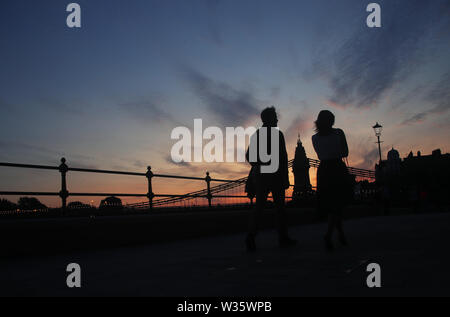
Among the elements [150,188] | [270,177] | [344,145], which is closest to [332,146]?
[344,145]

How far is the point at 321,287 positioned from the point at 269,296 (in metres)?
0.37

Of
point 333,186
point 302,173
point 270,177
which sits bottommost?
point 333,186

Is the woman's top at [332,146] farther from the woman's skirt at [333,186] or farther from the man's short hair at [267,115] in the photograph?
the man's short hair at [267,115]

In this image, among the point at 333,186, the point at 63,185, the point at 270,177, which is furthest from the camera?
the point at 63,185

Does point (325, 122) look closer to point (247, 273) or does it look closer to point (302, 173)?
point (247, 273)

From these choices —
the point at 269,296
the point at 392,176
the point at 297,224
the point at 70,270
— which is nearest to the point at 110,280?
the point at 70,270

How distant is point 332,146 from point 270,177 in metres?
0.80

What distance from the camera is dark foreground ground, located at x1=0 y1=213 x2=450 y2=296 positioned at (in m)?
2.27

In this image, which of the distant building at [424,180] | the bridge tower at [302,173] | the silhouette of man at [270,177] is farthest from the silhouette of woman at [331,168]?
the distant building at [424,180]

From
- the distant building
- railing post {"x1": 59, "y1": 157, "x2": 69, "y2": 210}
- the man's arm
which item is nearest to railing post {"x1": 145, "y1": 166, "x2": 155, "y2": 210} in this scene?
railing post {"x1": 59, "y1": 157, "x2": 69, "y2": 210}

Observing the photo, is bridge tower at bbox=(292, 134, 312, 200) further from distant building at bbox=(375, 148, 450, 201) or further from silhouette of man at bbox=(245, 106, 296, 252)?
distant building at bbox=(375, 148, 450, 201)

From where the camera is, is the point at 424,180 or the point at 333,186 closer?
the point at 333,186

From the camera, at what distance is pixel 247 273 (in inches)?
113

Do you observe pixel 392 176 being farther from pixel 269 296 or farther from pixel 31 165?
pixel 269 296
